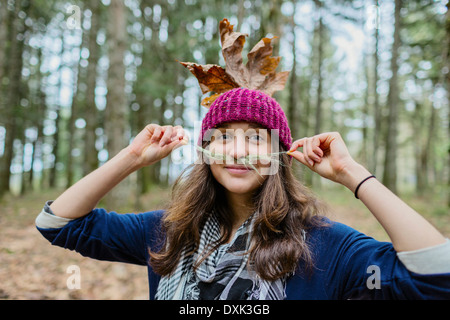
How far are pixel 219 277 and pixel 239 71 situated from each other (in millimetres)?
1471

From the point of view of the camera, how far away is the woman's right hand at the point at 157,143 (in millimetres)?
1897

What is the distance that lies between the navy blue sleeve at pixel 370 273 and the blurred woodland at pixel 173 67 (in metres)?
3.41

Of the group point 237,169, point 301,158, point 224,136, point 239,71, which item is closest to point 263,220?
point 237,169

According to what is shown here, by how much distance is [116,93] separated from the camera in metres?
6.66

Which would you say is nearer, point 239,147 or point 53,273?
point 239,147

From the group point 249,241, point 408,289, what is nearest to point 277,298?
point 249,241

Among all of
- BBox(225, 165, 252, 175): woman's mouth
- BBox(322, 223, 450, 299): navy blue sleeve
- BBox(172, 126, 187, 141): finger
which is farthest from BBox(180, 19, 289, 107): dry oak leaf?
BBox(322, 223, 450, 299): navy blue sleeve

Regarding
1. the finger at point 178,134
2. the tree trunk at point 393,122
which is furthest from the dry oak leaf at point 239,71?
the tree trunk at point 393,122

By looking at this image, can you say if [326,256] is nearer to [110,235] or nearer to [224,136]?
[224,136]

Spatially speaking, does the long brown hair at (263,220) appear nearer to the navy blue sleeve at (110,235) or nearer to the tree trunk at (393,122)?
the navy blue sleeve at (110,235)

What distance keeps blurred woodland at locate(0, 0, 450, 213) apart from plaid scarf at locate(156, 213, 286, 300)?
9.49 feet

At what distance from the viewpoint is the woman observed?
1.38 metres

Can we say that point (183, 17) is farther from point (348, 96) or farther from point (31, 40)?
point (348, 96)

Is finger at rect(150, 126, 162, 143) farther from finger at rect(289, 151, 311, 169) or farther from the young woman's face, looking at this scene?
finger at rect(289, 151, 311, 169)
